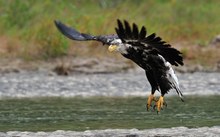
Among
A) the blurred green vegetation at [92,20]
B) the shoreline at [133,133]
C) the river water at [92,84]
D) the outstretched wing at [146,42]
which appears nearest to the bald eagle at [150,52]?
the outstretched wing at [146,42]

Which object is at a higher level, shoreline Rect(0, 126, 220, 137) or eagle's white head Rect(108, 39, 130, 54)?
eagle's white head Rect(108, 39, 130, 54)

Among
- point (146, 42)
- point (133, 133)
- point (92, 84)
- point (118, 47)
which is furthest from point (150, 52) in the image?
point (92, 84)

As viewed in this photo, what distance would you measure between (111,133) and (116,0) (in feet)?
58.8

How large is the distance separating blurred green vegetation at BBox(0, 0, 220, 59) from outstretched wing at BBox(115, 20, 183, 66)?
10.7 metres

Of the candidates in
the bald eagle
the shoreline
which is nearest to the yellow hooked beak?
the bald eagle

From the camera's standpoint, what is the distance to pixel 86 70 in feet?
76.4

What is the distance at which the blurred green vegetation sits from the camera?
24609mm

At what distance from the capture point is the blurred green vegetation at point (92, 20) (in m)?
24.6

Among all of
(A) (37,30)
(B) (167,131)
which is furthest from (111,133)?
(A) (37,30)

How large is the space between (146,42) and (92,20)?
41.0 ft

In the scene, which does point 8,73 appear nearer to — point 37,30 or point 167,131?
point 37,30

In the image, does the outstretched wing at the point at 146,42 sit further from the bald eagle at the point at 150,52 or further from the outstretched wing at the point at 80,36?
the outstretched wing at the point at 80,36

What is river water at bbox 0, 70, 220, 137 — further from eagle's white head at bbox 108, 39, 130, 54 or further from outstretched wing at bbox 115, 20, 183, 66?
eagle's white head at bbox 108, 39, 130, 54

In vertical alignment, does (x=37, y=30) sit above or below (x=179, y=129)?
above
